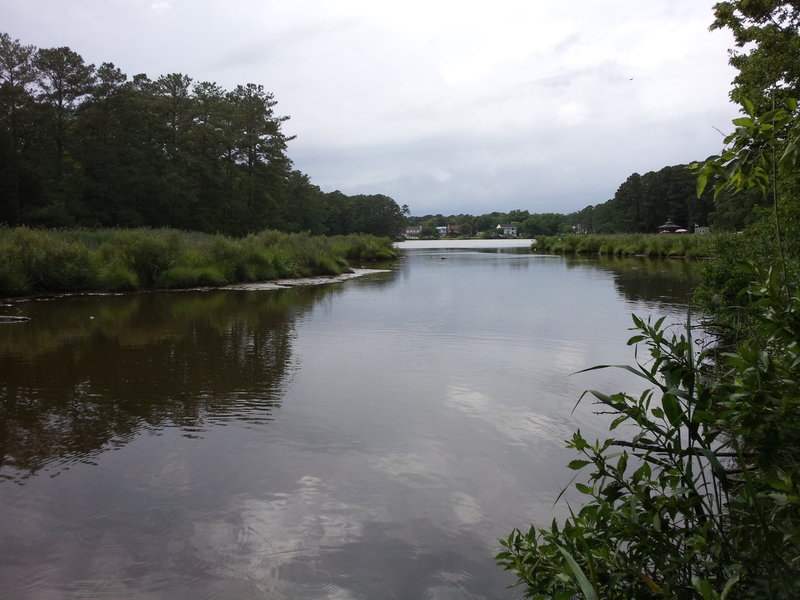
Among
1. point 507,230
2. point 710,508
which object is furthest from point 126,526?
point 507,230

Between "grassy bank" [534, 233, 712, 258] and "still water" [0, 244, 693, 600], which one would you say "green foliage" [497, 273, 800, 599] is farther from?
"grassy bank" [534, 233, 712, 258]

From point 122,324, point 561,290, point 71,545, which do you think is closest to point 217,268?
point 122,324

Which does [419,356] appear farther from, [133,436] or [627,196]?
[627,196]

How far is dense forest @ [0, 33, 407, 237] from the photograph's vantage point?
33375 mm

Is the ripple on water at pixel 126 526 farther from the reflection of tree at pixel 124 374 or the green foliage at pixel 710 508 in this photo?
the green foliage at pixel 710 508

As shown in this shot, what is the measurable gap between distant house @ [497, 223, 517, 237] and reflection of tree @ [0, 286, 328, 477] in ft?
572

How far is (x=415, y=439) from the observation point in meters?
5.37

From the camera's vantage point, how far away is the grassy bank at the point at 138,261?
51.9 feet

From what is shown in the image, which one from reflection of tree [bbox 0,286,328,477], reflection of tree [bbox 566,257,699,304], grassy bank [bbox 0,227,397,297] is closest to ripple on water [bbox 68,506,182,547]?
reflection of tree [bbox 0,286,328,477]

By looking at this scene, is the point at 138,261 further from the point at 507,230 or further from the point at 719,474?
the point at 507,230

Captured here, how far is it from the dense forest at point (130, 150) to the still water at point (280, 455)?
27.3 m

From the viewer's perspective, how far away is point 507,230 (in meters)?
192

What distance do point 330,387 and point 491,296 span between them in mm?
11047

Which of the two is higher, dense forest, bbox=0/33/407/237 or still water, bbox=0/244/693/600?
dense forest, bbox=0/33/407/237
